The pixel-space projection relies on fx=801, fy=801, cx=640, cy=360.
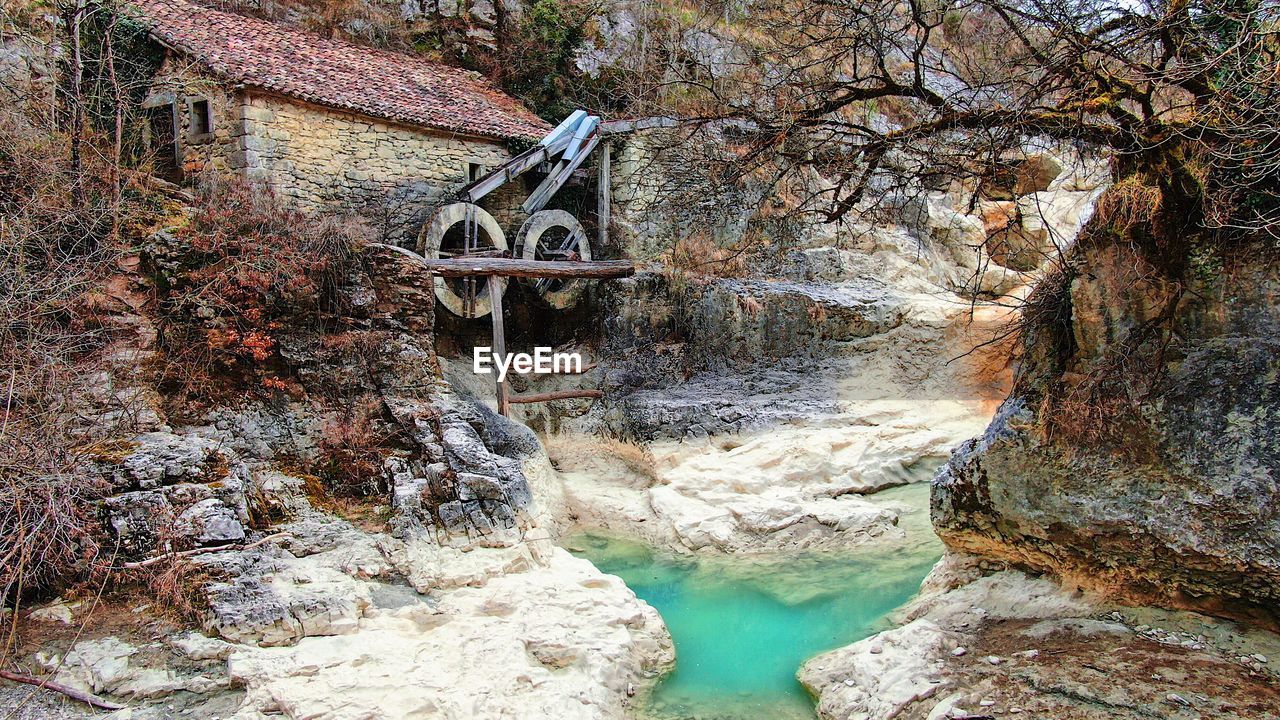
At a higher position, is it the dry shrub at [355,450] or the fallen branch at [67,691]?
the dry shrub at [355,450]

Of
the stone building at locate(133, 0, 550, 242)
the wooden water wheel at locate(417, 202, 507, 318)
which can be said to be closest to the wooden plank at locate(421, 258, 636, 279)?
the wooden water wheel at locate(417, 202, 507, 318)

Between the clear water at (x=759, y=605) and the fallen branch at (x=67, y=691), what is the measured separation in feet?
11.7

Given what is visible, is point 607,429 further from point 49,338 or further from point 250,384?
point 49,338

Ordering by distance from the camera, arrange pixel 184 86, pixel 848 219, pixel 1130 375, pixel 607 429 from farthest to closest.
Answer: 1. pixel 848 219
2. pixel 184 86
3. pixel 607 429
4. pixel 1130 375

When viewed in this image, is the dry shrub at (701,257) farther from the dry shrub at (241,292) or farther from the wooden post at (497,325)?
the dry shrub at (241,292)

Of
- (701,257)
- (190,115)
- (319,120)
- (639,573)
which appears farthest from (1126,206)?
(190,115)

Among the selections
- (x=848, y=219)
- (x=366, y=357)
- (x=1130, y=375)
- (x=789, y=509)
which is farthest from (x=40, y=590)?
(x=848, y=219)

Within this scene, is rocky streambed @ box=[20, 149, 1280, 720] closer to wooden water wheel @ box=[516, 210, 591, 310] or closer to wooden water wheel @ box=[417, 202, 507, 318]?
wooden water wheel @ box=[417, 202, 507, 318]

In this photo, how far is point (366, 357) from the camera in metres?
9.20

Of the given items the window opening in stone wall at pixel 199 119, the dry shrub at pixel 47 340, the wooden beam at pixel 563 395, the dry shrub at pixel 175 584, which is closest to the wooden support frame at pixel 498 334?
the wooden beam at pixel 563 395

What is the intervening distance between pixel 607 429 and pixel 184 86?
8827 mm

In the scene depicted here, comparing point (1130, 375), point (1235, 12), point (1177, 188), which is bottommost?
point (1130, 375)

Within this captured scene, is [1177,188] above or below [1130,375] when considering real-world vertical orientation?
above

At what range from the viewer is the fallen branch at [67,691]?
4840mm
